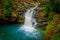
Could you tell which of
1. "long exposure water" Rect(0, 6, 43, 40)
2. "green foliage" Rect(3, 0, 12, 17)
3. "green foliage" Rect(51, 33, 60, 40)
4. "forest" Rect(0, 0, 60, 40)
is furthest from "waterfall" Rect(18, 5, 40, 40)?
"green foliage" Rect(51, 33, 60, 40)

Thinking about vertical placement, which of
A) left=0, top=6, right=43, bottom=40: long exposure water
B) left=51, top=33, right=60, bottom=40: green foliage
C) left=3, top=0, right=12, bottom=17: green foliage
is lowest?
left=0, top=6, right=43, bottom=40: long exposure water

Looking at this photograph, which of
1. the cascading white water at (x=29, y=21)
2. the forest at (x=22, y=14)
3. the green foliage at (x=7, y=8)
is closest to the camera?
the forest at (x=22, y=14)

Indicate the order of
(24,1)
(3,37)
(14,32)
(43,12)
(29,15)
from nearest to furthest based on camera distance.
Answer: (3,37) < (14,32) < (43,12) < (29,15) < (24,1)

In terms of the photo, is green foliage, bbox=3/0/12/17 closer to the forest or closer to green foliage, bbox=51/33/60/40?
the forest

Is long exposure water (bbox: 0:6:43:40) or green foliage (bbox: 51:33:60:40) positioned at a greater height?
green foliage (bbox: 51:33:60:40)

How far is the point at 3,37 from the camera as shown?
40.4 feet

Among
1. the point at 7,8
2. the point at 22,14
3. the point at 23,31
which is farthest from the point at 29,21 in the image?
the point at 23,31

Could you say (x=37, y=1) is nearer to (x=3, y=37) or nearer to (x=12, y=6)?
(x=12, y=6)

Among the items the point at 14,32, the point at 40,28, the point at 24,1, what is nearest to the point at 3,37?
the point at 14,32

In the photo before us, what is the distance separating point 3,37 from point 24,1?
23.3 feet

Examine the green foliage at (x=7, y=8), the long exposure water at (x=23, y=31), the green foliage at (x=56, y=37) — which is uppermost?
the green foliage at (x=7, y=8)

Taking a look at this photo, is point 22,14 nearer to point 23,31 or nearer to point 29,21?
point 29,21

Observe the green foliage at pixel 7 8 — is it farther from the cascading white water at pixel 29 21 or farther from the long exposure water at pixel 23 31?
the cascading white water at pixel 29 21

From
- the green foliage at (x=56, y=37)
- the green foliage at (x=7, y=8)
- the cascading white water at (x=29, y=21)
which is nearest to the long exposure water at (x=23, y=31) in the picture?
the cascading white water at (x=29, y=21)
